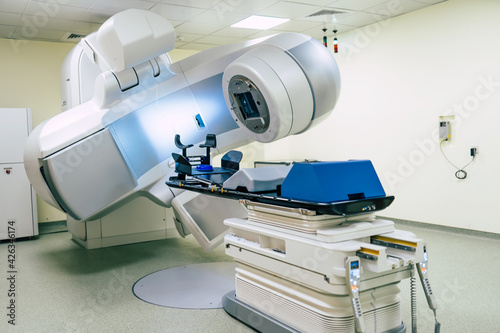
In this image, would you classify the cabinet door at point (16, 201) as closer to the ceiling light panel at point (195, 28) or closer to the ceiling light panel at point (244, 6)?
the ceiling light panel at point (195, 28)

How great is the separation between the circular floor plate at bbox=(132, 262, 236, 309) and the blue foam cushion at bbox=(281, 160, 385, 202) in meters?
1.09

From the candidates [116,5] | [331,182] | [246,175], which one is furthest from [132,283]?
[116,5]

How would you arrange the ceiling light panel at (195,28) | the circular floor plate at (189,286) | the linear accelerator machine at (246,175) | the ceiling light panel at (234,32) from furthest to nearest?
the ceiling light panel at (234,32)
the ceiling light panel at (195,28)
the circular floor plate at (189,286)
the linear accelerator machine at (246,175)

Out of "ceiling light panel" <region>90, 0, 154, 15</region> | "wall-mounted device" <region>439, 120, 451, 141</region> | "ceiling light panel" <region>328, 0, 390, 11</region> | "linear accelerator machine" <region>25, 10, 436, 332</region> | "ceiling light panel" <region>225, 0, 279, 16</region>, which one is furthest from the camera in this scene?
"wall-mounted device" <region>439, 120, 451, 141</region>

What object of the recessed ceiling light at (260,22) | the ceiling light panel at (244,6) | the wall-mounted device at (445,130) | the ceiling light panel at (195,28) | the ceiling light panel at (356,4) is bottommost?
the wall-mounted device at (445,130)

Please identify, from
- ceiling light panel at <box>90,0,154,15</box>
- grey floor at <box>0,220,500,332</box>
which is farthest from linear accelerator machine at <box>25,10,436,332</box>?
ceiling light panel at <box>90,0,154,15</box>

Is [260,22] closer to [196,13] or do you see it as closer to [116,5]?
[196,13]

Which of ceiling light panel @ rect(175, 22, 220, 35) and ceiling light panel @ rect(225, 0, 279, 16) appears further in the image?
ceiling light panel @ rect(175, 22, 220, 35)

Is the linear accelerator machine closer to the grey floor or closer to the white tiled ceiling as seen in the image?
the grey floor

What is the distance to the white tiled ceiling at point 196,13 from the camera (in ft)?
13.8

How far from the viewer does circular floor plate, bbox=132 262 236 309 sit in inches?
110

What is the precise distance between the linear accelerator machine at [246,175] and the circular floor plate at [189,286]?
32cm

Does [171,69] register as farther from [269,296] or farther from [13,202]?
[13,202]

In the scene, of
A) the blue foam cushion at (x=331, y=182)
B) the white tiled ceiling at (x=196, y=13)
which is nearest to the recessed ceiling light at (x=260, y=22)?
the white tiled ceiling at (x=196, y=13)
